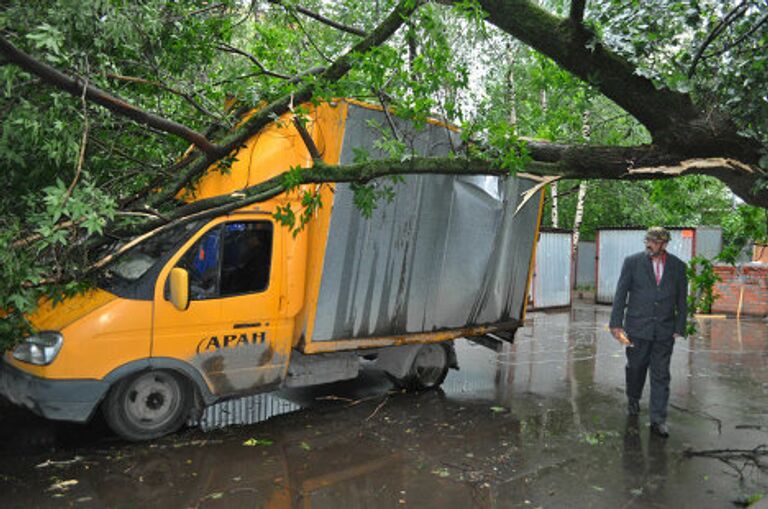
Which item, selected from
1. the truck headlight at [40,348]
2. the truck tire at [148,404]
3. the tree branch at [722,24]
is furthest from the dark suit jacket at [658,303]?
the truck headlight at [40,348]

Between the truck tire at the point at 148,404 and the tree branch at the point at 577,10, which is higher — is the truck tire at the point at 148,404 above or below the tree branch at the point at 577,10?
below

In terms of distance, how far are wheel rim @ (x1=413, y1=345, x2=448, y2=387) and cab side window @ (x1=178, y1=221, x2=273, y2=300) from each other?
92.9 inches

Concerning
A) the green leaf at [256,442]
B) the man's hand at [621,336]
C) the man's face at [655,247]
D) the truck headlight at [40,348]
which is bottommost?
the green leaf at [256,442]

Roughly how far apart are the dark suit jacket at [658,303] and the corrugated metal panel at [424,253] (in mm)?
1735

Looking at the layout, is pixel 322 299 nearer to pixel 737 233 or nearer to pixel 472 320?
pixel 472 320

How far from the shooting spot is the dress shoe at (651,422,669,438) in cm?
583

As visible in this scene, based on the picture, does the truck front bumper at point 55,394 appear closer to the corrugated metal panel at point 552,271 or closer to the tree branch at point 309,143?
the tree branch at point 309,143

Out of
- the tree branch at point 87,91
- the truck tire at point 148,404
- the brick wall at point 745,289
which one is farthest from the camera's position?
the brick wall at point 745,289

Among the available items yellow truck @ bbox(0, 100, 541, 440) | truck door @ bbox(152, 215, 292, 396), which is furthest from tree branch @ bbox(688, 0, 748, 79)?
truck door @ bbox(152, 215, 292, 396)

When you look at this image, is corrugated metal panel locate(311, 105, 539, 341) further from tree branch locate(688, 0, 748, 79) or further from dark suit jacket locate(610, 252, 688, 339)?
tree branch locate(688, 0, 748, 79)

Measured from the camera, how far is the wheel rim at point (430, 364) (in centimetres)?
730

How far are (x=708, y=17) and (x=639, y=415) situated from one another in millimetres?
3969

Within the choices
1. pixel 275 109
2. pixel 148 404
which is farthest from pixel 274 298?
pixel 275 109

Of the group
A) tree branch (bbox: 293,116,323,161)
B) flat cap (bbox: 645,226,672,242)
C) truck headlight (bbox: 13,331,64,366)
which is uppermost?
tree branch (bbox: 293,116,323,161)
